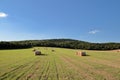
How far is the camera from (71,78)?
533 inches

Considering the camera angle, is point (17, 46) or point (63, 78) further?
point (17, 46)

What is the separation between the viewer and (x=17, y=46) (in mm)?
105125

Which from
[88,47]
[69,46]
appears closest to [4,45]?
[69,46]

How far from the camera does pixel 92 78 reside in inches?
536

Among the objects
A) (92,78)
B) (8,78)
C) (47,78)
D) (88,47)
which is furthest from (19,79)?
(88,47)

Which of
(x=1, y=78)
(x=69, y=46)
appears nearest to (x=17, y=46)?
(x=69, y=46)

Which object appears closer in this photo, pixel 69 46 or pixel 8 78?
pixel 8 78

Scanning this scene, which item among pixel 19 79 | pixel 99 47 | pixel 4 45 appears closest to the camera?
pixel 19 79

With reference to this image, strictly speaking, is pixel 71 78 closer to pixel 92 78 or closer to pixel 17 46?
pixel 92 78

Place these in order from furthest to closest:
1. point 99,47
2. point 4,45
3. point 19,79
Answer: point 99,47 < point 4,45 < point 19,79

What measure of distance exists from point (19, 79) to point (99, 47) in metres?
97.8

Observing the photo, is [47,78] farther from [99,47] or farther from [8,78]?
[99,47]

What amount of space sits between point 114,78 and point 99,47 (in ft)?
314

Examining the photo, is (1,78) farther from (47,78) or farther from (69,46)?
(69,46)
